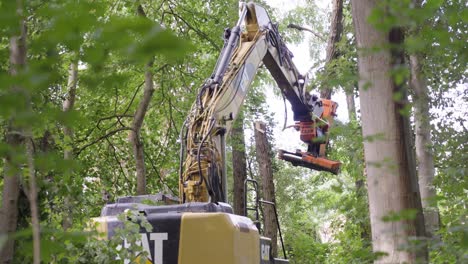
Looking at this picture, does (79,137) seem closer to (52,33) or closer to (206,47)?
(206,47)

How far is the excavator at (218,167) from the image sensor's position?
7.18 m

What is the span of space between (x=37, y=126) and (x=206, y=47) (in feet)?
46.3

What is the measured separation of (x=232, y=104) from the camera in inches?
366

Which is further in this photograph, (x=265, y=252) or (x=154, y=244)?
(x=265, y=252)

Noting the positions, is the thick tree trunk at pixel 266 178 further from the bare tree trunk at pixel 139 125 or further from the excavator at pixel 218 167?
the excavator at pixel 218 167

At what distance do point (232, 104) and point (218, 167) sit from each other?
1.04m

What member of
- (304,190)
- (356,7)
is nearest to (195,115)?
(356,7)

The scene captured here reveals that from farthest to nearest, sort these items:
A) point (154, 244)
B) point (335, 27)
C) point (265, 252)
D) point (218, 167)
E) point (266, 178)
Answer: point (266, 178)
point (335, 27)
point (265, 252)
point (218, 167)
point (154, 244)

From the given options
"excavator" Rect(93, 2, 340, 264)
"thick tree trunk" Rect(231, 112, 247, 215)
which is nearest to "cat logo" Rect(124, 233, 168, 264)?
"excavator" Rect(93, 2, 340, 264)

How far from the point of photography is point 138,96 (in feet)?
55.9

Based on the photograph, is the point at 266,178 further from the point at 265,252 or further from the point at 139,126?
the point at 265,252

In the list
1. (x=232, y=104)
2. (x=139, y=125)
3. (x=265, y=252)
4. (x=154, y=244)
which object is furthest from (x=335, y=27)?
(x=154, y=244)

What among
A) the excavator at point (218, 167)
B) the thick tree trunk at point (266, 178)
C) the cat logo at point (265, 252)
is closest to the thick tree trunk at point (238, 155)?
the thick tree trunk at point (266, 178)

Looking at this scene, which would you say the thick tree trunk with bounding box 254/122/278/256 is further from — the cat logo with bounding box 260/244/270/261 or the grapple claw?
the cat logo with bounding box 260/244/270/261
